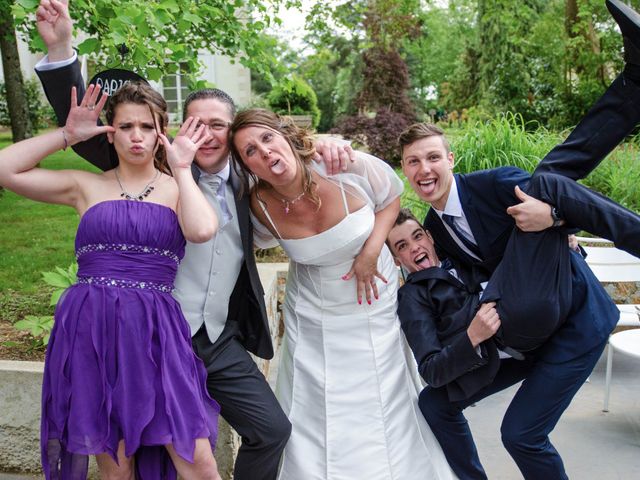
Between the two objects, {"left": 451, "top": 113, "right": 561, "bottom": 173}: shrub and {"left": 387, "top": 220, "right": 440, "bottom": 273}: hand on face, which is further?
{"left": 451, "top": 113, "right": 561, "bottom": 173}: shrub

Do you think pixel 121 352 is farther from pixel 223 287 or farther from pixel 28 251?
pixel 28 251

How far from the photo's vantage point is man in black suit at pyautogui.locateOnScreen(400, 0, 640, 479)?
106 inches

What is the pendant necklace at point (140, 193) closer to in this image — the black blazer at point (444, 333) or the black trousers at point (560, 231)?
the black blazer at point (444, 333)

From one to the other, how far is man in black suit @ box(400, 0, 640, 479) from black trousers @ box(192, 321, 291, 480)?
822mm

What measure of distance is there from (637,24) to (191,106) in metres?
1.92

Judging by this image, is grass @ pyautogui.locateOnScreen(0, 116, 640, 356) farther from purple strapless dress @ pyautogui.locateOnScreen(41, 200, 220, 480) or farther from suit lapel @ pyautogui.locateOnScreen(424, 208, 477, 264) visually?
suit lapel @ pyautogui.locateOnScreen(424, 208, 477, 264)

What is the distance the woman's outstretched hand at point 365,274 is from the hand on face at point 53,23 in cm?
164

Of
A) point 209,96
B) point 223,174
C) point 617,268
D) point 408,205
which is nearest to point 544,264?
point 223,174

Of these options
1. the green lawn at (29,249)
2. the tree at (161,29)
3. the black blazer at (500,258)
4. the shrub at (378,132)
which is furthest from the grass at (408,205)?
the shrub at (378,132)

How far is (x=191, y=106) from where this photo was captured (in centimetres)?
314

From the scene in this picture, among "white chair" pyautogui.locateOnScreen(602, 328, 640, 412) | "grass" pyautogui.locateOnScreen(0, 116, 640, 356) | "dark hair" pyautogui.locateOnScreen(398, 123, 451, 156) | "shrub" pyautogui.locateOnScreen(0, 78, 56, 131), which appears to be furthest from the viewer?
"shrub" pyautogui.locateOnScreen(0, 78, 56, 131)

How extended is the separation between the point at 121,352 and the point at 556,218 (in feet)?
5.98

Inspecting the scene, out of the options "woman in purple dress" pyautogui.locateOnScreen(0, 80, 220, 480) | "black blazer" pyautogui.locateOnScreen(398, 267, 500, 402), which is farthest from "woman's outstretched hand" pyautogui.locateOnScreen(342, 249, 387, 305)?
"woman in purple dress" pyautogui.locateOnScreen(0, 80, 220, 480)

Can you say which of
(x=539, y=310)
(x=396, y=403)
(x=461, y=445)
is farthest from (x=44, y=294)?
(x=539, y=310)
